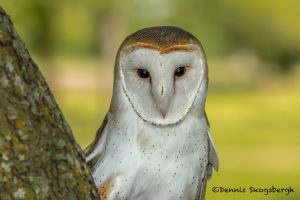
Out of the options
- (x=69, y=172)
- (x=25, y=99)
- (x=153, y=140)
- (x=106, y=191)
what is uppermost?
(x=25, y=99)

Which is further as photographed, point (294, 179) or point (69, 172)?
point (294, 179)

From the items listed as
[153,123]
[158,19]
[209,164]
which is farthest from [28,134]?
[158,19]

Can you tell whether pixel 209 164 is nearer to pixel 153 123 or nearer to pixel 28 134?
pixel 153 123

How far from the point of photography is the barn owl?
317 centimetres

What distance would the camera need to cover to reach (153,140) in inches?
128

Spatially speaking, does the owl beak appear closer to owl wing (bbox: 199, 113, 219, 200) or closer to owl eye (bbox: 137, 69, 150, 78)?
owl eye (bbox: 137, 69, 150, 78)

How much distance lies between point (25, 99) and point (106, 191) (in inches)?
40.6

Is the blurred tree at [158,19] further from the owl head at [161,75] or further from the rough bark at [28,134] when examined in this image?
Answer: the rough bark at [28,134]

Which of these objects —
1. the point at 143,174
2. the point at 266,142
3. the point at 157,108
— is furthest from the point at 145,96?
the point at 266,142

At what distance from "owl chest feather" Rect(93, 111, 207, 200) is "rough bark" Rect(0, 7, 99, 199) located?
79 cm

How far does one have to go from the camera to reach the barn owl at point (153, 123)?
3168mm

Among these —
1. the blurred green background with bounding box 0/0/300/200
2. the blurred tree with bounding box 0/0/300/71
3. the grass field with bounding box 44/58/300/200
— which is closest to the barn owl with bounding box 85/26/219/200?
the grass field with bounding box 44/58/300/200

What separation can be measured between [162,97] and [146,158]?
10.6 inches

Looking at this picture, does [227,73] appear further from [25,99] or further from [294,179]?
[25,99]
